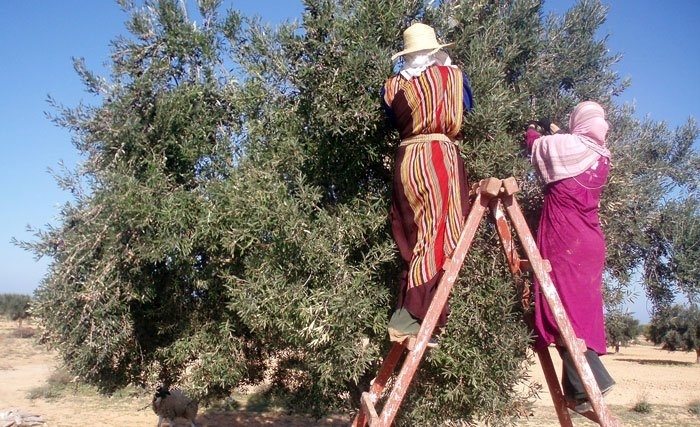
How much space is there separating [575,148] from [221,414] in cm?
1417

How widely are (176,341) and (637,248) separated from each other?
489cm

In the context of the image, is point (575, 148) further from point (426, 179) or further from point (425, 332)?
point (425, 332)

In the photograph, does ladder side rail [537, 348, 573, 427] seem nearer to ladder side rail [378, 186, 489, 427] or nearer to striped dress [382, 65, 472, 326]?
striped dress [382, 65, 472, 326]

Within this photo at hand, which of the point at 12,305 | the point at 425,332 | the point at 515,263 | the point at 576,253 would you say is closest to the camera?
the point at 425,332

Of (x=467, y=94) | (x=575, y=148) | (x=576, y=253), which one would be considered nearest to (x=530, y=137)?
(x=575, y=148)

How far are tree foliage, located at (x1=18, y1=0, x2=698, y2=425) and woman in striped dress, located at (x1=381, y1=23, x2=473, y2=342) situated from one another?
32cm

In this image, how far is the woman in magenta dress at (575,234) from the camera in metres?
4.68

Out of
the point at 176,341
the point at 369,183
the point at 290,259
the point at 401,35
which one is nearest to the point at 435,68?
the point at 401,35

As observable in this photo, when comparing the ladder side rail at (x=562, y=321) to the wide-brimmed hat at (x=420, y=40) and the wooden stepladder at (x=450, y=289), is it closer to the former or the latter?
the wooden stepladder at (x=450, y=289)

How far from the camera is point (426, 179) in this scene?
4633mm

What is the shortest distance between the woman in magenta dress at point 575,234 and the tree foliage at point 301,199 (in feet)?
1.20

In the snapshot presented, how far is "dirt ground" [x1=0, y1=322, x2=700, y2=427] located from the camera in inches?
619

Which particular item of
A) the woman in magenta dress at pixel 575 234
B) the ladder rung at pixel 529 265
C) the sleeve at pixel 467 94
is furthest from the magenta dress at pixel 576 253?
the sleeve at pixel 467 94

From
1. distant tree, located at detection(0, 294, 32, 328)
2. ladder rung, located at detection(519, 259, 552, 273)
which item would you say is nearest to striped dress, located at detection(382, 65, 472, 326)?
ladder rung, located at detection(519, 259, 552, 273)
